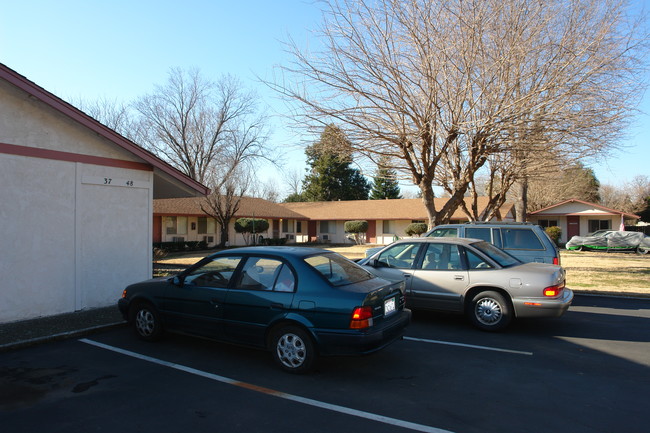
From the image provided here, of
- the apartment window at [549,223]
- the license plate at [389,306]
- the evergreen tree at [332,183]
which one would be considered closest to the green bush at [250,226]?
the evergreen tree at [332,183]

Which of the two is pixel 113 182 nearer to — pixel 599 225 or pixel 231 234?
pixel 231 234

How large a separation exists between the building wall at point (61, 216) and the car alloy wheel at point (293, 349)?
17.1ft

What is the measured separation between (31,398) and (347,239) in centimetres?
3719

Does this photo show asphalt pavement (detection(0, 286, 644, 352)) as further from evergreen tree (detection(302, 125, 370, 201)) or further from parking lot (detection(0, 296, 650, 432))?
evergreen tree (detection(302, 125, 370, 201))

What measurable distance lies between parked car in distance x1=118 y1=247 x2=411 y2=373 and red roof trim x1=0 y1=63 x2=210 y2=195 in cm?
372

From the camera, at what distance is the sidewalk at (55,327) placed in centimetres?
660

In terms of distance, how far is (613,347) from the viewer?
663cm

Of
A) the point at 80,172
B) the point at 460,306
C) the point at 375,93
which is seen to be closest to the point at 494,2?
the point at 375,93

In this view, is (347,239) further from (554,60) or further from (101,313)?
(101,313)

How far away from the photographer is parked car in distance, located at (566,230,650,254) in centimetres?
2855

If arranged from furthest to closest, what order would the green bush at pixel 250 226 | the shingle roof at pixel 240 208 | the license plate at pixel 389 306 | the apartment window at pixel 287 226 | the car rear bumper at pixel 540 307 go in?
the apartment window at pixel 287 226 < the green bush at pixel 250 226 < the shingle roof at pixel 240 208 < the car rear bumper at pixel 540 307 < the license plate at pixel 389 306

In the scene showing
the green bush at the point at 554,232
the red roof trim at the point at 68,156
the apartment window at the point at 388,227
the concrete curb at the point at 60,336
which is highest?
the red roof trim at the point at 68,156

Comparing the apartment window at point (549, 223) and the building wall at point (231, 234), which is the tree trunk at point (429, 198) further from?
the apartment window at point (549, 223)

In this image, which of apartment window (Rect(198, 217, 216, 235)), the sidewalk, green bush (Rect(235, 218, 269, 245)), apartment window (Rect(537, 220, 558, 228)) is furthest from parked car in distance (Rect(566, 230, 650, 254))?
the sidewalk
